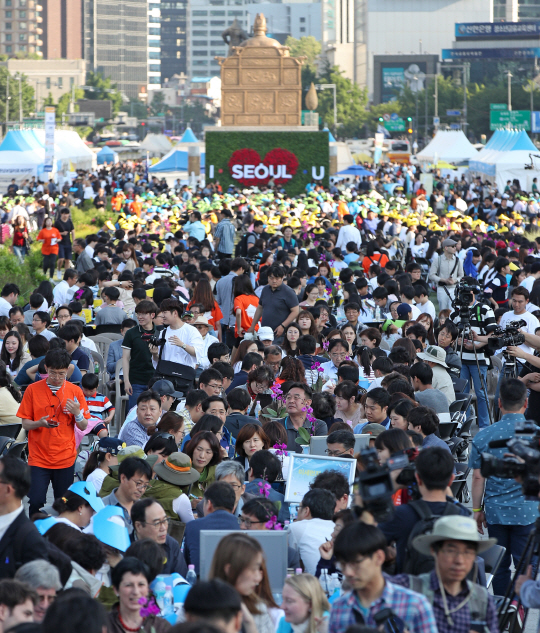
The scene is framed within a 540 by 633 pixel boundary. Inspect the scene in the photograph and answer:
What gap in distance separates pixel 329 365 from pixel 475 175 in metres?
38.1

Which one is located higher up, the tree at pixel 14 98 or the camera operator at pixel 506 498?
the tree at pixel 14 98

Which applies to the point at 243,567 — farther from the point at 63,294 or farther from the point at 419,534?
the point at 63,294

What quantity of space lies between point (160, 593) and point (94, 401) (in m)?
4.43

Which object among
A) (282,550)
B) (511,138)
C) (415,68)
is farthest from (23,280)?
(415,68)

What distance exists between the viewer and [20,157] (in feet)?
138

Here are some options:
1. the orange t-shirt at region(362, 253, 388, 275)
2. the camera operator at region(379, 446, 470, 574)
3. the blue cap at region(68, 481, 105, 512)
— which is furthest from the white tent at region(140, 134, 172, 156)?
the camera operator at region(379, 446, 470, 574)

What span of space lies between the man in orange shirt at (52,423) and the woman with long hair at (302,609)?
3307 mm

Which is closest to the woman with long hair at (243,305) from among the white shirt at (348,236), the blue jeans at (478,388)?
the blue jeans at (478,388)

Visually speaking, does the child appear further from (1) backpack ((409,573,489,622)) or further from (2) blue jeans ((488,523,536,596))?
(1) backpack ((409,573,489,622))

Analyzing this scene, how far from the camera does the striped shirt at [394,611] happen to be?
12.7ft

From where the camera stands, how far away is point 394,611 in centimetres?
387

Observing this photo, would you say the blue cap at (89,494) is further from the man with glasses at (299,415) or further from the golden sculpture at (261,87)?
the golden sculpture at (261,87)

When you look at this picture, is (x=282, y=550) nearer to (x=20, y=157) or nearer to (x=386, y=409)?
(x=386, y=409)

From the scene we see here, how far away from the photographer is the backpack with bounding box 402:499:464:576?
4.50m
